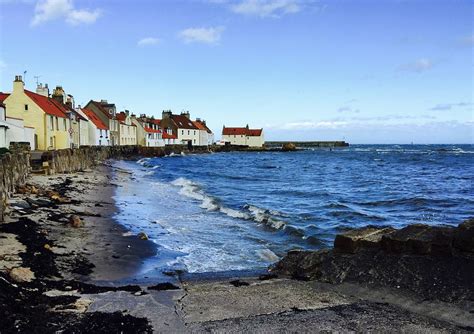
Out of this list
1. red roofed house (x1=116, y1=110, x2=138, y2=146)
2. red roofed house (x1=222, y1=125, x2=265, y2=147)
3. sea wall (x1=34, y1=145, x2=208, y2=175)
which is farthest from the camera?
red roofed house (x1=222, y1=125, x2=265, y2=147)

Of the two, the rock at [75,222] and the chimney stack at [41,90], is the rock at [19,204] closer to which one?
the rock at [75,222]

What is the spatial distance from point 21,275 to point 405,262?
23.0ft

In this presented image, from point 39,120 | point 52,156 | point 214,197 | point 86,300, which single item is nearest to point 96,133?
point 39,120

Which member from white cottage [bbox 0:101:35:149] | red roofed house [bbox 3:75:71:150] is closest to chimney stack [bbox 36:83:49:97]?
red roofed house [bbox 3:75:71:150]

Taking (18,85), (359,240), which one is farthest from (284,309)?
(18,85)

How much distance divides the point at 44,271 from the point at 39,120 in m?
44.2

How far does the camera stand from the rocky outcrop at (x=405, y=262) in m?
7.35

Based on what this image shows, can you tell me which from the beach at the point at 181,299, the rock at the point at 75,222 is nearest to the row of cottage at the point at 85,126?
the rock at the point at 75,222

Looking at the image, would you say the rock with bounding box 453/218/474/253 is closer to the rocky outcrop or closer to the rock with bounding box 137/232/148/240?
the rocky outcrop

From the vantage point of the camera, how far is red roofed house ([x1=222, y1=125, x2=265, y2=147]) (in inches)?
5807

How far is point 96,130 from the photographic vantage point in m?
74.8

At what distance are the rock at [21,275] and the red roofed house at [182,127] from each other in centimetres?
11234

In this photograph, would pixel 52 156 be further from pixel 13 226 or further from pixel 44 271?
pixel 44 271

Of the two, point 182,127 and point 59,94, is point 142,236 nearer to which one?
point 59,94
